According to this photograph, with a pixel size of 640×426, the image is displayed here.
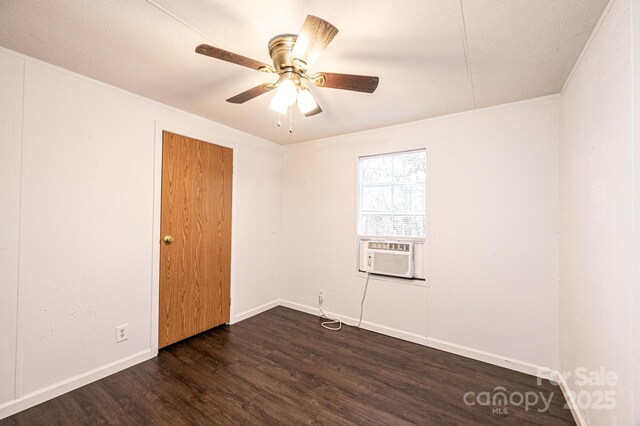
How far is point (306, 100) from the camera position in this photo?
169 cm

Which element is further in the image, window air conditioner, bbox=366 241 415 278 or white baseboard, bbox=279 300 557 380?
window air conditioner, bbox=366 241 415 278

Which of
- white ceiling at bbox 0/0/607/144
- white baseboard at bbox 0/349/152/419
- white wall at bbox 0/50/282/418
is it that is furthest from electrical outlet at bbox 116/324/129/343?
white ceiling at bbox 0/0/607/144

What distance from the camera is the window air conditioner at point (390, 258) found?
112 inches

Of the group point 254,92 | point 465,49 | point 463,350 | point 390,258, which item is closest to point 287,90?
point 254,92

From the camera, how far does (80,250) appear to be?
2.05 metres

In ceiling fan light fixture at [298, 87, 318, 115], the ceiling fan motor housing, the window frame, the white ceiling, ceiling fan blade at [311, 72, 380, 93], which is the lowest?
the window frame

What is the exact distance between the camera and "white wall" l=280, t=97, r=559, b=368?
2250 millimetres

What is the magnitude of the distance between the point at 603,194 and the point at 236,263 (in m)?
3.17

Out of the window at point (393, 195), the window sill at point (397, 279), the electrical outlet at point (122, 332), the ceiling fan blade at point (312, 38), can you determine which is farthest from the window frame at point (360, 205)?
the electrical outlet at point (122, 332)

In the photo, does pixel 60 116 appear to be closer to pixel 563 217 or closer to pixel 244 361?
pixel 244 361

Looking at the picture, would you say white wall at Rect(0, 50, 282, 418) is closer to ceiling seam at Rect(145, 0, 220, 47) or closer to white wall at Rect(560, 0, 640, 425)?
ceiling seam at Rect(145, 0, 220, 47)

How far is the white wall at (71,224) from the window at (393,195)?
2.05 m

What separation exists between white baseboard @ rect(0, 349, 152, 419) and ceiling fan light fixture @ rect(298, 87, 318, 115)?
2.49 meters

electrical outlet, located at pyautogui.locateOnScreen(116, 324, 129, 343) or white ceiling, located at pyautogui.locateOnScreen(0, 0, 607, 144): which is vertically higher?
white ceiling, located at pyautogui.locateOnScreen(0, 0, 607, 144)
